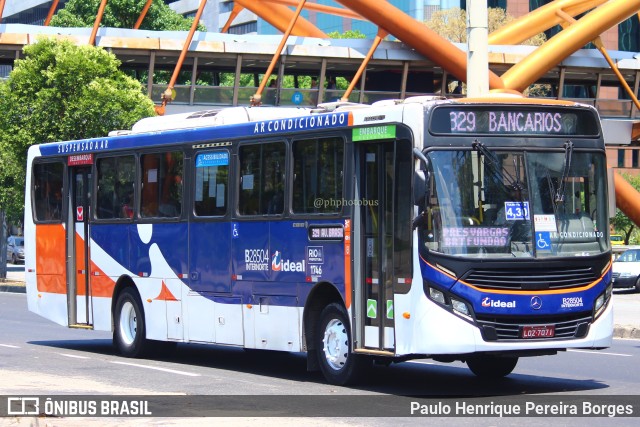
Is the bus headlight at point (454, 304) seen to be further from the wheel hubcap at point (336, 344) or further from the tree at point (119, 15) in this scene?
the tree at point (119, 15)

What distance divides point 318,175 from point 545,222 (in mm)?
2869

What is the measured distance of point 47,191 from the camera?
2058cm

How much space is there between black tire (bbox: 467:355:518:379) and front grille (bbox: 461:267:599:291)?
1919mm

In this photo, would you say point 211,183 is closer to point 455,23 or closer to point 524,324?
point 524,324

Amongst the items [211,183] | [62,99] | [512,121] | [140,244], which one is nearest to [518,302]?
[512,121]

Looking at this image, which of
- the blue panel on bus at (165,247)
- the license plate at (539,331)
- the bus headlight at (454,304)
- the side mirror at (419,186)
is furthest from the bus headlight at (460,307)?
the blue panel on bus at (165,247)

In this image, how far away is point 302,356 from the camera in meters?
19.0

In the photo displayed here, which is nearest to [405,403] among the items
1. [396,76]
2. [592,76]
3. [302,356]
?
[302,356]

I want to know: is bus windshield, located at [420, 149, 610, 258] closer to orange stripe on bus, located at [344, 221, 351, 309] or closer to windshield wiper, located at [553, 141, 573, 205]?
windshield wiper, located at [553, 141, 573, 205]

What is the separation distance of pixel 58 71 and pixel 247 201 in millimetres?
24150

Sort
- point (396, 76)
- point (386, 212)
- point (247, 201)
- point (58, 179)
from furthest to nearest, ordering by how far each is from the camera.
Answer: point (396, 76) < point (58, 179) < point (247, 201) < point (386, 212)

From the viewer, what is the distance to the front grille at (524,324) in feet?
42.2

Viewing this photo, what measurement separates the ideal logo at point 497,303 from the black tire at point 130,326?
268 inches

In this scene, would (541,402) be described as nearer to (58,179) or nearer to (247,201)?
(247,201)
